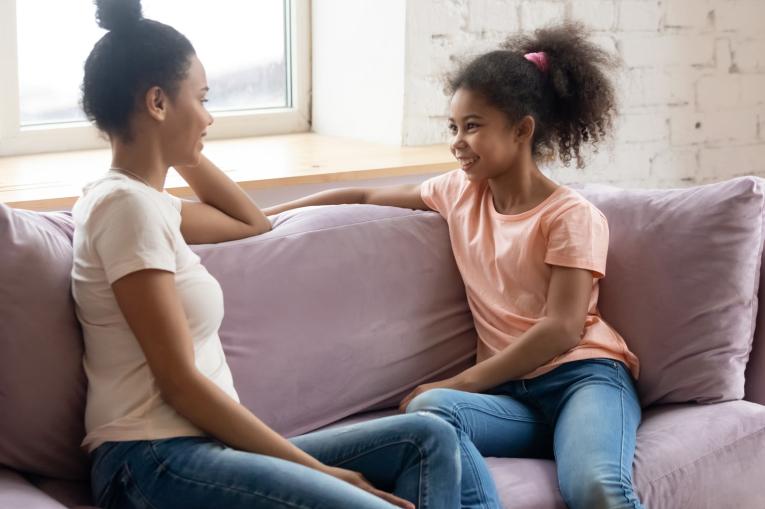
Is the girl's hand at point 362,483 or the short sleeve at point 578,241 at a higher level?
the short sleeve at point 578,241

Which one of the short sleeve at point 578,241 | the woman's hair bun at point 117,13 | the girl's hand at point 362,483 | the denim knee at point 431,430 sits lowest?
the girl's hand at point 362,483

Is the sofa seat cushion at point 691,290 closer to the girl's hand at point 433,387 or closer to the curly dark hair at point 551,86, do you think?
the curly dark hair at point 551,86

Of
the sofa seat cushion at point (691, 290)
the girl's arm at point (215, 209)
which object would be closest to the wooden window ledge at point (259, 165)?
the girl's arm at point (215, 209)

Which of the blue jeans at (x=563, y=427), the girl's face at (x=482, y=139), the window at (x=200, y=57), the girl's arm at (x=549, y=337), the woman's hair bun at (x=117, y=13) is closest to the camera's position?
the woman's hair bun at (x=117, y=13)

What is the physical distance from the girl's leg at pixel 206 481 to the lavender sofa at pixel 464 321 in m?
0.17

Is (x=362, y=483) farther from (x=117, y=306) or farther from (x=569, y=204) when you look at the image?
(x=569, y=204)

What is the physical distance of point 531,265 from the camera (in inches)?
75.0

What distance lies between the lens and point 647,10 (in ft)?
9.70

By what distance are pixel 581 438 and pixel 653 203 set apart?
1.75 feet

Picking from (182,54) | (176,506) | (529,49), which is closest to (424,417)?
(176,506)

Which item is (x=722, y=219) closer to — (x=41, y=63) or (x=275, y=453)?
(x=275, y=453)

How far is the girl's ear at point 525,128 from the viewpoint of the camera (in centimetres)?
198

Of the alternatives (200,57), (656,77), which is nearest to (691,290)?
(656,77)

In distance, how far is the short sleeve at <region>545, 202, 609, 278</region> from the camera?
1.86 meters
